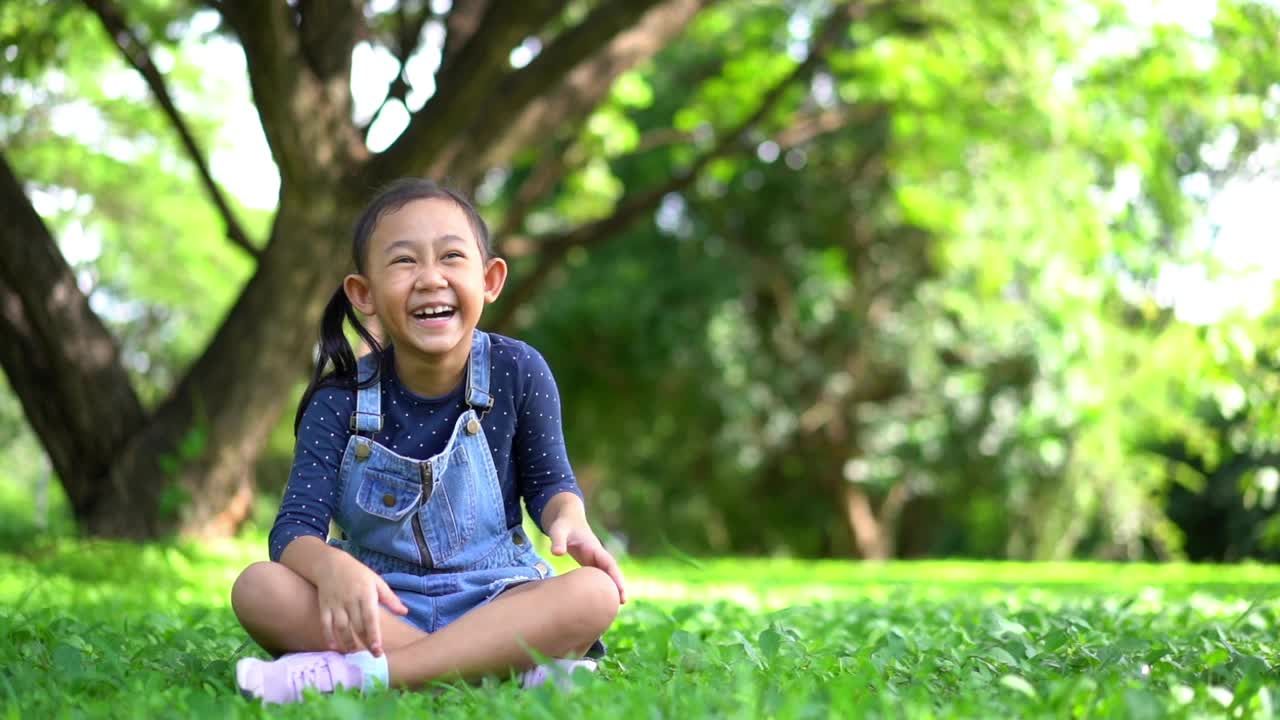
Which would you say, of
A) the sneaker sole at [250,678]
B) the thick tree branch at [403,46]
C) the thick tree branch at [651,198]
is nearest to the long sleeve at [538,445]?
the sneaker sole at [250,678]

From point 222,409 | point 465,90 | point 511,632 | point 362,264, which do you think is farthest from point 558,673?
point 222,409

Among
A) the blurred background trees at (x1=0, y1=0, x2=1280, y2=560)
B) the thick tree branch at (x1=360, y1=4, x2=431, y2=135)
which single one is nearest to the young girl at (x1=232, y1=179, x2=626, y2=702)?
the blurred background trees at (x1=0, y1=0, x2=1280, y2=560)

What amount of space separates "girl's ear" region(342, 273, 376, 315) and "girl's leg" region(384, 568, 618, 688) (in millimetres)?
729

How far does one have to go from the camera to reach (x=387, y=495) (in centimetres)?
280

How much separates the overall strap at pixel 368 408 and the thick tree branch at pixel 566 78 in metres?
3.55

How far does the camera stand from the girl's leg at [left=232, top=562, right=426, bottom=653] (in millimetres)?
2525

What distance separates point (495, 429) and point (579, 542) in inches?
17.4

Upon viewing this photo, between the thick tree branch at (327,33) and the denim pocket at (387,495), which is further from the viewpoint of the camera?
the thick tree branch at (327,33)

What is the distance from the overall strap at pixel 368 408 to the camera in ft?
9.30

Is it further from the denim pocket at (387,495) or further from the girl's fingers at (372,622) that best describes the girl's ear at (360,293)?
the girl's fingers at (372,622)

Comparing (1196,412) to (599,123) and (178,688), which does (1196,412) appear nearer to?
(599,123)

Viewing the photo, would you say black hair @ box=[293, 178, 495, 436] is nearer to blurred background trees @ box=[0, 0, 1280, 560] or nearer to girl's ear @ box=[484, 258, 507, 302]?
girl's ear @ box=[484, 258, 507, 302]

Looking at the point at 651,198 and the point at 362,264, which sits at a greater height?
the point at 651,198

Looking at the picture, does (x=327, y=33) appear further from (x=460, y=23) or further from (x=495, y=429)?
(x=495, y=429)
